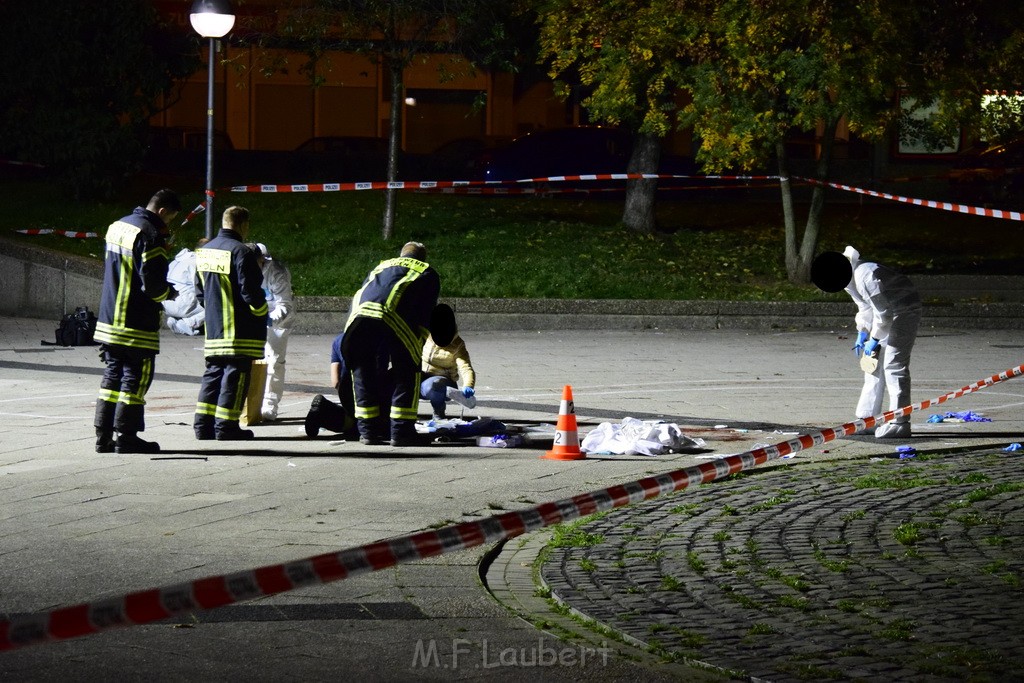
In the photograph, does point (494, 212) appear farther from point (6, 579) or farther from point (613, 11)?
point (6, 579)

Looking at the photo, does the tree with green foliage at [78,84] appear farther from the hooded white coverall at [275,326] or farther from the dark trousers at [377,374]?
the dark trousers at [377,374]

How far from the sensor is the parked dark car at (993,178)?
93.5 feet

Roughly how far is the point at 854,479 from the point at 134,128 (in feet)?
52.6

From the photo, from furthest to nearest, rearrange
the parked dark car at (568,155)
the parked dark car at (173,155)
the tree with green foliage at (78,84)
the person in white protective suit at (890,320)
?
the parked dark car at (173,155) < the parked dark car at (568,155) < the tree with green foliage at (78,84) < the person in white protective suit at (890,320)

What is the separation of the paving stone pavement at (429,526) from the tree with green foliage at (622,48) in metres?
6.00

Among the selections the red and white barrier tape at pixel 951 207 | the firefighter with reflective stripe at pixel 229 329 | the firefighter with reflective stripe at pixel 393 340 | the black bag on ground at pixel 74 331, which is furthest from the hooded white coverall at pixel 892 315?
the black bag on ground at pixel 74 331

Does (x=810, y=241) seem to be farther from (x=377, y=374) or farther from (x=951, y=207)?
(x=377, y=374)

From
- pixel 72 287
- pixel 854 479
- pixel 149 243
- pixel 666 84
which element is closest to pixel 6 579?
pixel 149 243

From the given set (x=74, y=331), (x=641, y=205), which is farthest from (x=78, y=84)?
(x=641, y=205)

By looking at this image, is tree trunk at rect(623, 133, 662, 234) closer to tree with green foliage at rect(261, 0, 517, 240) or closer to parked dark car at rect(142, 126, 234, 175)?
tree with green foliage at rect(261, 0, 517, 240)

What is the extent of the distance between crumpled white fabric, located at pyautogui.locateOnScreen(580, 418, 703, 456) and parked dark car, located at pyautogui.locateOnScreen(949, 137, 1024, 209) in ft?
64.8

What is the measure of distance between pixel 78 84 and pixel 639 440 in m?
14.3

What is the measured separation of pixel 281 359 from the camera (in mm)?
11719

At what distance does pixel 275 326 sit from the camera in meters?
11.6
